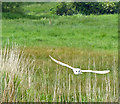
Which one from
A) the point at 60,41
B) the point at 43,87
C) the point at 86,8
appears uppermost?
the point at 86,8

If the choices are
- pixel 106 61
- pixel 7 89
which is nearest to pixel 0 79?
pixel 7 89

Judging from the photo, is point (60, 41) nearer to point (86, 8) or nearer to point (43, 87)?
point (86, 8)

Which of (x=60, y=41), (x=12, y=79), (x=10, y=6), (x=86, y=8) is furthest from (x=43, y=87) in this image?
(x=10, y=6)

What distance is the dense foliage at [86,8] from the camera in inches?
89.3

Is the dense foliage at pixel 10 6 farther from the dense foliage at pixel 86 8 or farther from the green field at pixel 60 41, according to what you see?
the dense foliage at pixel 86 8

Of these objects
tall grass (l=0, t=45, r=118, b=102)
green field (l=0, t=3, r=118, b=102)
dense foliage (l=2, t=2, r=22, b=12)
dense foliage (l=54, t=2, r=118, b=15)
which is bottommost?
tall grass (l=0, t=45, r=118, b=102)

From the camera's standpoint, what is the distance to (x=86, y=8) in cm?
232

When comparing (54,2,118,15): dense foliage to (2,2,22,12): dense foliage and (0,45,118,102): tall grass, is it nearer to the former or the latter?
(2,2,22,12): dense foliage

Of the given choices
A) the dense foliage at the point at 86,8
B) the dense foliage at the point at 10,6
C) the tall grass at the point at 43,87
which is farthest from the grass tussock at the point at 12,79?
the dense foliage at the point at 10,6

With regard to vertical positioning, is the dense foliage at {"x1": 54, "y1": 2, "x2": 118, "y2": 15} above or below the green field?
above

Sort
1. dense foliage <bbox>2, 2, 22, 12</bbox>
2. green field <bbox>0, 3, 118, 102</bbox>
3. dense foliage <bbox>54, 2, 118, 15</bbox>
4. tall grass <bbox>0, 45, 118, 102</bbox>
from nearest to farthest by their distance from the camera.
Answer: tall grass <bbox>0, 45, 118, 102</bbox> → green field <bbox>0, 3, 118, 102</bbox> → dense foliage <bbox>54, 2, 118, 15</bbox> → dense foliage <bbox>2, 2, 22, 12</bbox>

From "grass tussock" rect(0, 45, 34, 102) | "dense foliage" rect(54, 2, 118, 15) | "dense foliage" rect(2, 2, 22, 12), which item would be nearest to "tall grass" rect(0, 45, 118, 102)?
"grass tussock" rect(0, 45, 34, 102)

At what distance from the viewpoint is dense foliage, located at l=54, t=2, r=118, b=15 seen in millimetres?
2269

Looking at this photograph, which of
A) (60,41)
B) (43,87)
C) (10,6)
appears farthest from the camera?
(10,6)
